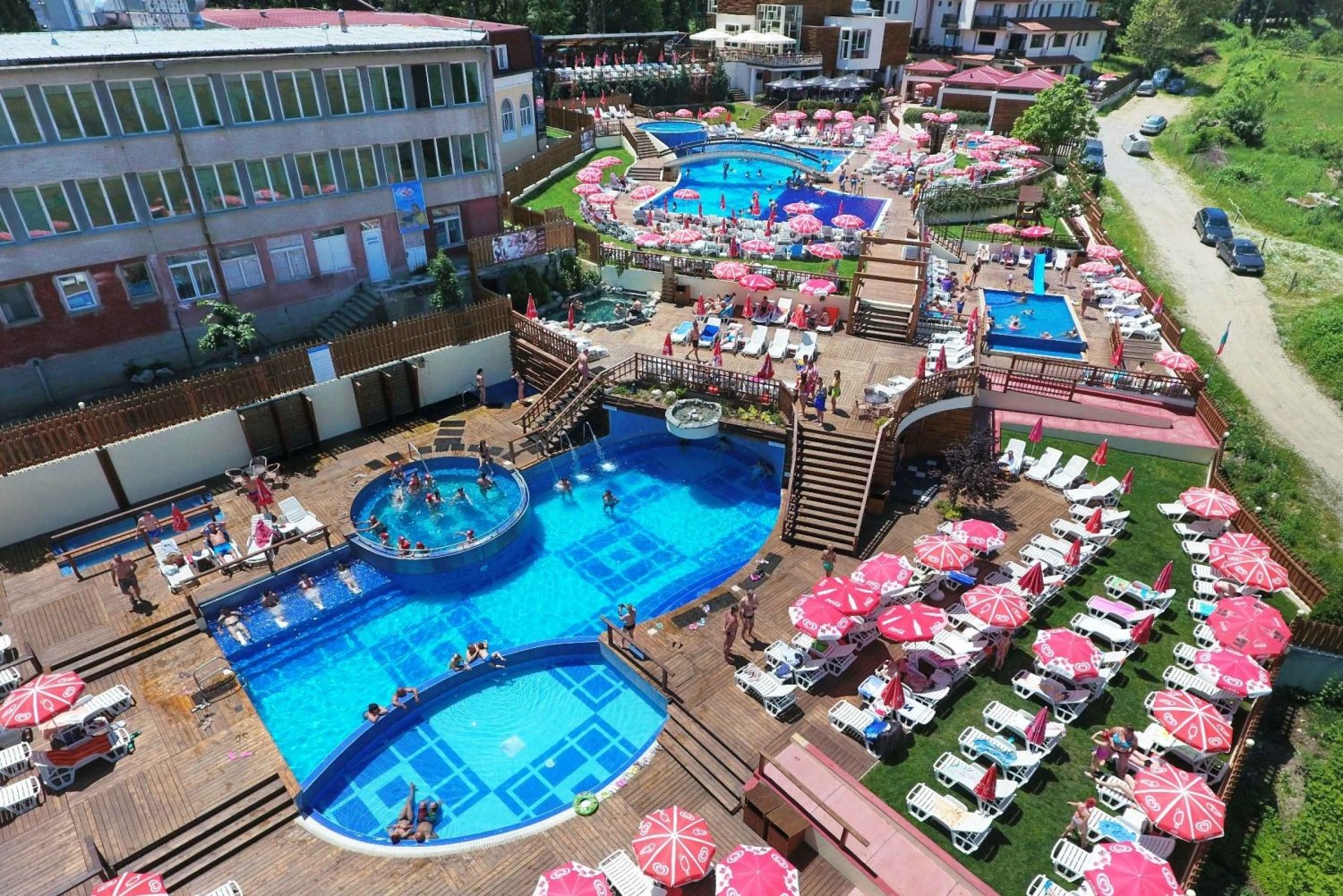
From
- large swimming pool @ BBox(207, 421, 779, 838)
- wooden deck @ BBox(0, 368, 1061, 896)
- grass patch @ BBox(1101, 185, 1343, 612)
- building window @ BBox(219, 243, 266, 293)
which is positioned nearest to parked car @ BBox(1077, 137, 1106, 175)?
grass patch @ BBox(1101, 185, 1343, 612)

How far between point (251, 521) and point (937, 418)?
24.1m

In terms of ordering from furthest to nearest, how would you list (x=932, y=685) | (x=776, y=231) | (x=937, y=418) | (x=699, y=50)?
1. (x=699, y=50)
2. (x=776, y=231)
3. (x=937, y=418)
4. (x=932, y=685)

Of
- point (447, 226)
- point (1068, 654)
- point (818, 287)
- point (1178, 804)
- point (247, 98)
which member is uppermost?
point (247, 98)

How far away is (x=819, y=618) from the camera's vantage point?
18234 mm

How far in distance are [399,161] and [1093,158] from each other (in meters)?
51.2

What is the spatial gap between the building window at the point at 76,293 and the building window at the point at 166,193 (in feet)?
10.7

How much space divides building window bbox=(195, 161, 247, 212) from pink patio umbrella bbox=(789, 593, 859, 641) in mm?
25408

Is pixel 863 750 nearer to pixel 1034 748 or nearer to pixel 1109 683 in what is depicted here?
pixel 1034 748

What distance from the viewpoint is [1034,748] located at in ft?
55.8

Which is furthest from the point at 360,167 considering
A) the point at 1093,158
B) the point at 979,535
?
the point at 1093,158

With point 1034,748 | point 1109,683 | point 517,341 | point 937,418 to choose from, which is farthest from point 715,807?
point 517,341

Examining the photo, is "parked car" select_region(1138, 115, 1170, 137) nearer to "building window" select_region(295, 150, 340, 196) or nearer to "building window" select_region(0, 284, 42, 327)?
"building window" select_region(295, 150, 340, 196)

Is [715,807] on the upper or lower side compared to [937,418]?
lower

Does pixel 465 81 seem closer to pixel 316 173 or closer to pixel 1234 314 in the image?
pixel 316 173
